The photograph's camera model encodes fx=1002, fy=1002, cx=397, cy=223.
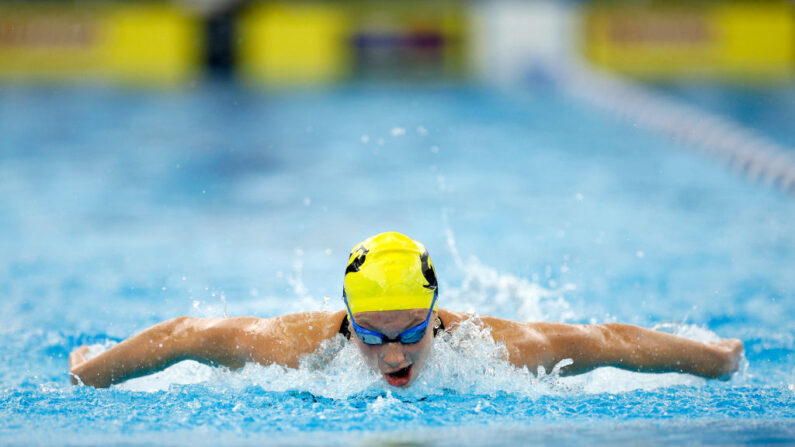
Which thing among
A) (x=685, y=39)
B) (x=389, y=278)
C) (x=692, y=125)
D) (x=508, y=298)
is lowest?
(x=692, y=125)

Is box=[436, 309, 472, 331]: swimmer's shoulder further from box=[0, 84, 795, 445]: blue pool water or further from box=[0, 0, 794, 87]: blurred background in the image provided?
box=[0, 0, 794, 87]: blurred background

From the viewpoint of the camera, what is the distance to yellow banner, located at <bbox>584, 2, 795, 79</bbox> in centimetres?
1104

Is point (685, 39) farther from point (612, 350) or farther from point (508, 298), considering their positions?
point (612, 350)

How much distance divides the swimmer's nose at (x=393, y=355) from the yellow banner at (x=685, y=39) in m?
8.73

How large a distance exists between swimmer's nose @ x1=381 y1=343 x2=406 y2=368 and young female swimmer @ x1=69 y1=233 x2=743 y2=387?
0.08m

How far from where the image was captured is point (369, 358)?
292cm

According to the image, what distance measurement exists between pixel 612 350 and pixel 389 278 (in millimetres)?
782

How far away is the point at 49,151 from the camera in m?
8.37

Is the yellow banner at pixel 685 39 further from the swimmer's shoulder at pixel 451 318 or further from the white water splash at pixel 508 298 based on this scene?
the swimmer's shoulder at pixel 451 318

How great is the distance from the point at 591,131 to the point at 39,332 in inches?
239

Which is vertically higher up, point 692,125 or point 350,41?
point 350,41

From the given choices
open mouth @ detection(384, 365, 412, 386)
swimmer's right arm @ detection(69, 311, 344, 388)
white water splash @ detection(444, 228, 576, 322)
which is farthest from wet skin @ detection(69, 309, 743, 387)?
white water splash @ detection(444, 228, 576, 322)

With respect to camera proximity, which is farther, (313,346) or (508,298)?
(508,298)

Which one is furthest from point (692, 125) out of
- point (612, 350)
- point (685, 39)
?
point (612, 350)
